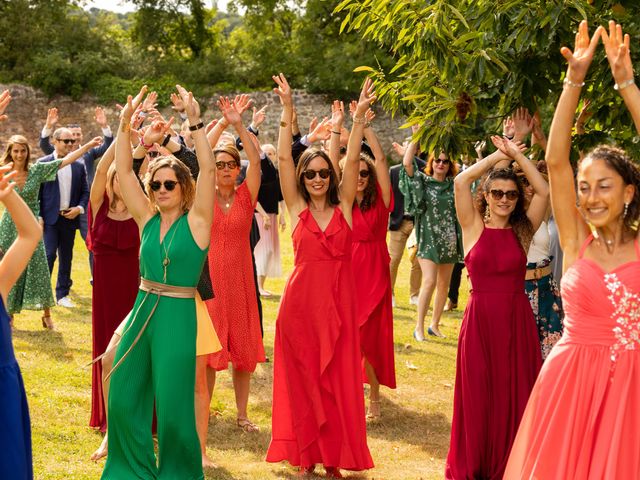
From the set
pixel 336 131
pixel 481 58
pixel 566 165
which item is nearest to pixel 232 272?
pixel 336 131

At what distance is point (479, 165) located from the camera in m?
6.61

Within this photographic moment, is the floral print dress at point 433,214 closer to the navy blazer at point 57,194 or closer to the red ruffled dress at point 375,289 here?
the red ruffled dress at point 375,289

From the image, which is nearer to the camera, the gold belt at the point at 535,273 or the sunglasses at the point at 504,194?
the sunglasses at the point at 504,194

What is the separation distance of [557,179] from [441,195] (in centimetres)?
724

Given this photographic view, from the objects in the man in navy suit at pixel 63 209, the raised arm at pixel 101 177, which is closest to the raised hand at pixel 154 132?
the raised arm at pixel 101 177

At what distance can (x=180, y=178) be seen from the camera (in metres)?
6.07

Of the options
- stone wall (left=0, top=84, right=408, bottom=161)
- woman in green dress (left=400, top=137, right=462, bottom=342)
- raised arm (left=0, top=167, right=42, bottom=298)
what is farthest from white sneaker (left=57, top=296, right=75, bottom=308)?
stone wall (left=0, top=84, right=408, bottom=161)

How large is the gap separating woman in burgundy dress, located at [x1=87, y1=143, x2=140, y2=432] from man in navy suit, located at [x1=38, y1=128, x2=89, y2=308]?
15.9ft

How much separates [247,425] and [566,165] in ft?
13.5

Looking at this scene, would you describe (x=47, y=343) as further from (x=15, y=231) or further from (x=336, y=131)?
(x=336, y=131)

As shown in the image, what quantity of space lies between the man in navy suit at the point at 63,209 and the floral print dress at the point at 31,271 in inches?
31.5

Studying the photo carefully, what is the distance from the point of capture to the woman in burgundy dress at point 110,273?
7.67 m

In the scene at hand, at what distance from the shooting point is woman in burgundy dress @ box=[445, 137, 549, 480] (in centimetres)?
662

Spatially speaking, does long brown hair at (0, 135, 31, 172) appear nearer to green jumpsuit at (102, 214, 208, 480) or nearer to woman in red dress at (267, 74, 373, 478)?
woman in red dress at (267, 74, 373, 478)
